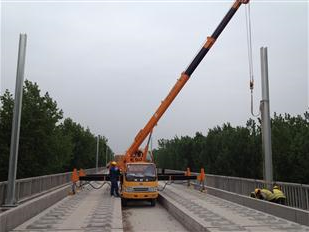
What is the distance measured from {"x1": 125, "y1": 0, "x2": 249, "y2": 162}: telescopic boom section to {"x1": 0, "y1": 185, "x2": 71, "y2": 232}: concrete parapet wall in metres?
7.62

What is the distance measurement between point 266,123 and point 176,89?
7.82 meters

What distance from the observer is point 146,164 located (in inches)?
727

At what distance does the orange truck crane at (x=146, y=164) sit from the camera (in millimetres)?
17547

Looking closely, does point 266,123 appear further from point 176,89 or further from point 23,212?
point 23,212

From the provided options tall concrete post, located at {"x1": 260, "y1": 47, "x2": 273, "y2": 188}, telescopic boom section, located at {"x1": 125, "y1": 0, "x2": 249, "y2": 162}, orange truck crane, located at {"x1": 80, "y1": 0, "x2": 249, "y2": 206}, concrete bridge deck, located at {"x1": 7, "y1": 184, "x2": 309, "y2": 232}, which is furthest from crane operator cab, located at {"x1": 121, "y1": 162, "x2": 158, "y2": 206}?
tall concrete post, located at {"x1": 260, "y1": 47, "x2": 273, "y2": 188}

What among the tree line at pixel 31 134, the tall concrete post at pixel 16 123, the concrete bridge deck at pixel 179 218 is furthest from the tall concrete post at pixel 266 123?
the tree line at pixel 31 134

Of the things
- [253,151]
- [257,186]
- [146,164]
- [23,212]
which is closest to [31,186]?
[146,164]

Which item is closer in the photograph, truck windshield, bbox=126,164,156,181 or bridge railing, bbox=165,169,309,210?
bridge railing, bbox=165,169,309,210

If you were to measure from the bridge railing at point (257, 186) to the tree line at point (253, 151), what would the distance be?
11.4ft

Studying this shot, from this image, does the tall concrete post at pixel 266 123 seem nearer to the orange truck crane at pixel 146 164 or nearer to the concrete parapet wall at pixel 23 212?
the orange truck crane at pixel 146 164

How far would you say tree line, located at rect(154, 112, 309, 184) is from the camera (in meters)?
20.7

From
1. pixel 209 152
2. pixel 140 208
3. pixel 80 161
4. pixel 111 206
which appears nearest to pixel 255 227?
pixel 111 206

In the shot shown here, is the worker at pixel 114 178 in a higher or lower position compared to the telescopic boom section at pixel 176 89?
lower

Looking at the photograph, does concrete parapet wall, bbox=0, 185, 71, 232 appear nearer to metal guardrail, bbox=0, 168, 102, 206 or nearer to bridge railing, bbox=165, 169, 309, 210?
metal guardrail, bbox=0, 168, 102, 206
